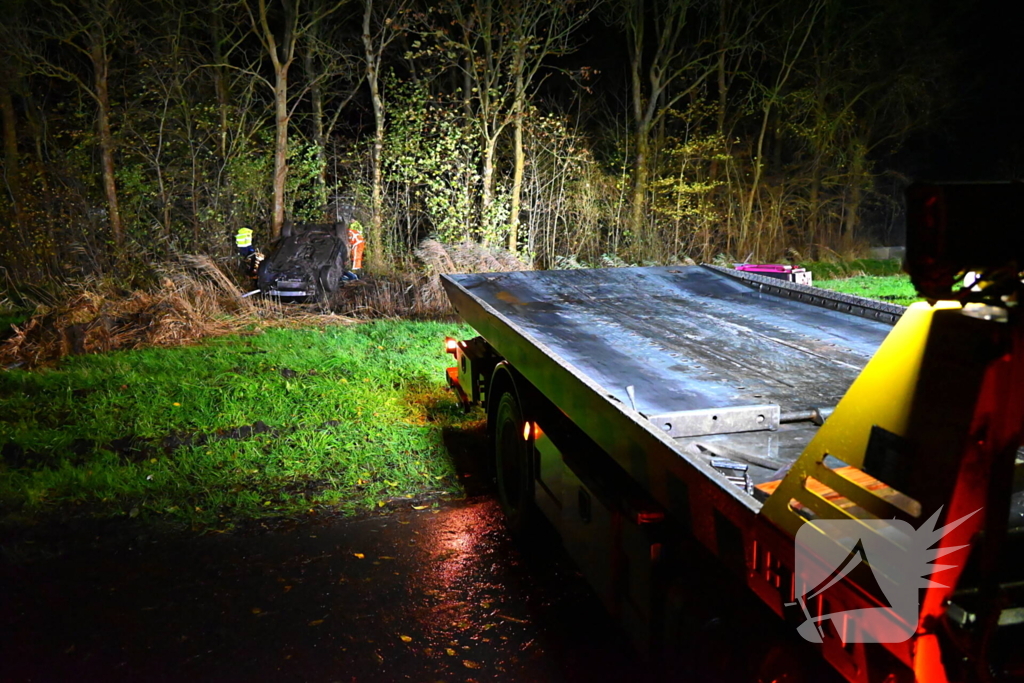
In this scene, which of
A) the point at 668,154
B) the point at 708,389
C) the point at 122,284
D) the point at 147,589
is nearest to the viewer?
the point at 708,389

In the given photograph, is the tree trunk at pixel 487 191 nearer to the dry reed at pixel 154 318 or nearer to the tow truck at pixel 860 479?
the dry reed at pixel 154 318

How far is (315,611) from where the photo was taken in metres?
3.96

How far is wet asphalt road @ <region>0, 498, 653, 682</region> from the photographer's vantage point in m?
3.47

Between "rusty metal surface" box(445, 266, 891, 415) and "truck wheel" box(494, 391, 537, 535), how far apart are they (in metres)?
0.45

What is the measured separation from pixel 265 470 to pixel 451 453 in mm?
1444

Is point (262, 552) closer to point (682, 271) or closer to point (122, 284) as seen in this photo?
point (682, 271)

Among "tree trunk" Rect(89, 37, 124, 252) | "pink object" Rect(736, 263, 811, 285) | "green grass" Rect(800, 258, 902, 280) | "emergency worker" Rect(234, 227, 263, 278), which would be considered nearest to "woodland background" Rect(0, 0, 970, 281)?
"tree trunk" Rect(89, 37, 124, 252)

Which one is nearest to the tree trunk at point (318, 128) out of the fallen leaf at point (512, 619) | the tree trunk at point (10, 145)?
the tree trunk at point (10, 145)

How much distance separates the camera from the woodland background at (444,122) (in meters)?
15.0

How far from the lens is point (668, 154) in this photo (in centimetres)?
2011

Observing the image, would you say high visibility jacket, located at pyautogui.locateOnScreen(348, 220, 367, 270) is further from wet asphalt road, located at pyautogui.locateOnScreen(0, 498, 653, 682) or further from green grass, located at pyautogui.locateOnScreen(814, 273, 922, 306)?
wet asphalt road, located at pyautogui.locateOnScreen(0, 498, 653, 682)

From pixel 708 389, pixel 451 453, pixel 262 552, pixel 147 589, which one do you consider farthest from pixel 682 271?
pixel 147 589

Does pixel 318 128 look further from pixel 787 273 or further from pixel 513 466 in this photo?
pixel 513 466
